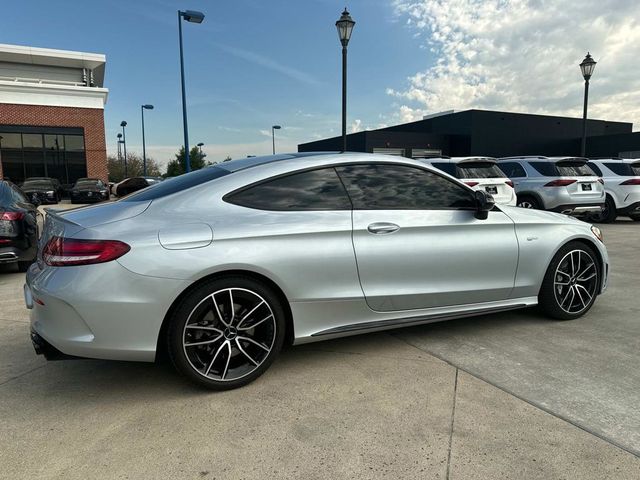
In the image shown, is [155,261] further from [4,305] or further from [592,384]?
[4,305]

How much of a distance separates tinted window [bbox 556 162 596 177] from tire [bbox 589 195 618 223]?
1.87m

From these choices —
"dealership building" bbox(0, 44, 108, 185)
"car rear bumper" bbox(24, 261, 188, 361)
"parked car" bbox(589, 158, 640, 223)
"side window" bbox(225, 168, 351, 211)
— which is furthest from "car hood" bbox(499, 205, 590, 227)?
"dealership building" bbox(0, 44, 108, 185)

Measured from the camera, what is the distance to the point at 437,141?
40281 mm

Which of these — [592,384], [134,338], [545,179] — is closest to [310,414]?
[134,338]

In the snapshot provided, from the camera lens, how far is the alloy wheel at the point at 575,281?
14.0ft

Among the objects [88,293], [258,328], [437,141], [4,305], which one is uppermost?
[437,141]

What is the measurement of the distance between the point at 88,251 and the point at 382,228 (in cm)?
190

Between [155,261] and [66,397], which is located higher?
[155,261]

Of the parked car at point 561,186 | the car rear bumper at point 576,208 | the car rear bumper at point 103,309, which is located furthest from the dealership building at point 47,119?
the car rear bumper at point 103,309

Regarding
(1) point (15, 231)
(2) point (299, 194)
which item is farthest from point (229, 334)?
(1) point (15, 231)

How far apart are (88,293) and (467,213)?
9.08 ft

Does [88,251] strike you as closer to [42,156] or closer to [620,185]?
[620,185]

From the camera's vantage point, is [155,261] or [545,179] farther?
[545,179]

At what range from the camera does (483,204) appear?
378 centimetres
